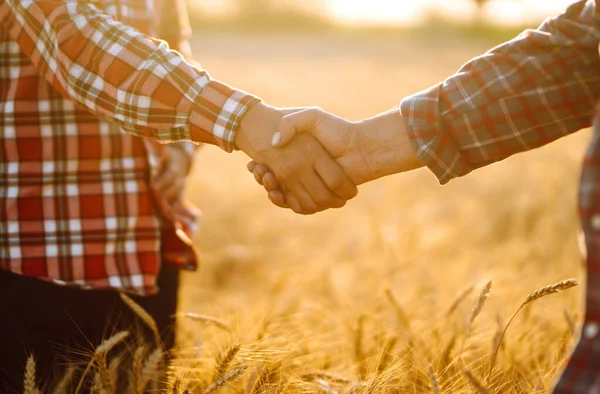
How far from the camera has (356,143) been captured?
153 centimetres

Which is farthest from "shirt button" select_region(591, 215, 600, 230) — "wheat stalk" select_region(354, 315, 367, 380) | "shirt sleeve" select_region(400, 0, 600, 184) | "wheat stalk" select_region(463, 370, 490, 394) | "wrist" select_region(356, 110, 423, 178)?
"wheat stalk" select_region(354, 315, 367, 380)

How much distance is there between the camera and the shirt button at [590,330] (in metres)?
0.78

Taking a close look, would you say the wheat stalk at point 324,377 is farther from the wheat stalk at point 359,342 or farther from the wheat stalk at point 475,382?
the wheat stalk at point 475,382

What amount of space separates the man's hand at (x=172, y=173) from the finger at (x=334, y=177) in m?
0.42

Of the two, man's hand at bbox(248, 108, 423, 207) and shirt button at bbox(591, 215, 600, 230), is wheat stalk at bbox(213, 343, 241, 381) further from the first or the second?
shirt button at bbox(591, 215, 600, 230)

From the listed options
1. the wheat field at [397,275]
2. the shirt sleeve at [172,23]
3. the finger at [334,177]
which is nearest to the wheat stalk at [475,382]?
the wheat field at [397,275]

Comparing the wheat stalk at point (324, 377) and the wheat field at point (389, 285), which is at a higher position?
the wheat stalk at point (324, 377)

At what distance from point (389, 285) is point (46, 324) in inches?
47.8

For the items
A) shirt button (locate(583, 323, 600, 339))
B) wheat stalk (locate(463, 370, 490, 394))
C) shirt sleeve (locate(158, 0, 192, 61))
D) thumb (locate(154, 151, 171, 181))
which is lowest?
wheat stalk (locate(463, 370, 490, 394))

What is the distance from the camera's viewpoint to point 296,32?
25344 millimetres

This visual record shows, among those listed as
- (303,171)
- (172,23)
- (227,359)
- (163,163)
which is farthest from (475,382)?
(172,23)

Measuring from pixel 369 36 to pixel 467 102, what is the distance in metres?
23.2

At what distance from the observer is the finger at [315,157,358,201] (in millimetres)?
1505

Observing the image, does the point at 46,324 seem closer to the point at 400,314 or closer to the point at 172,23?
the point at 172,23
